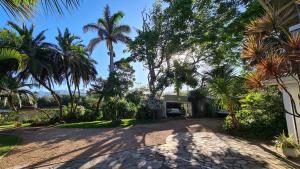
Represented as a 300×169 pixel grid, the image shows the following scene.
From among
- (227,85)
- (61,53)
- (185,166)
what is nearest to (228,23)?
(227,85)

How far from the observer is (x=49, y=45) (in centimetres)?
2572

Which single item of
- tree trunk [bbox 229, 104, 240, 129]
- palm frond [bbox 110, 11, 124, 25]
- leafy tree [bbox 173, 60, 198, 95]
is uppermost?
palm frond [bbox 110, 11, 124, 25]

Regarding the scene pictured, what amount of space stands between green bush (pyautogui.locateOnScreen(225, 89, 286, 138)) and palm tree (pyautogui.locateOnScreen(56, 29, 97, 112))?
57.9 feet

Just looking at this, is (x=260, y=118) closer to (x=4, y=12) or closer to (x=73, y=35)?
(x=4, y=12)

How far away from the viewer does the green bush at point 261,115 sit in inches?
494

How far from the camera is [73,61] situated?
26.5 m

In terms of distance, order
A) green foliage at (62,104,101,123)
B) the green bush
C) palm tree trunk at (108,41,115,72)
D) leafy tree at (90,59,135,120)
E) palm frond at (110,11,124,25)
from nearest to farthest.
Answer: the green bush
green foliage at (62,104,101,123)
leafy tree at (90,59,135,120)
palm tree trunk at (108,41,115,72)
palm frond at (110,11,124,25)

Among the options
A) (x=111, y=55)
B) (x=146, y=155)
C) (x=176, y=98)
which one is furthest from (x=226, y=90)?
(x=111, y=55)

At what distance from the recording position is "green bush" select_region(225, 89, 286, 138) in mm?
12547

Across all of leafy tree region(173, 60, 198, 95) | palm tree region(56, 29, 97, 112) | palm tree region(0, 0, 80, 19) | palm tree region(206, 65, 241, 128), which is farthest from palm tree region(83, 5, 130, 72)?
palm tree region(0, 0, 80, 19)

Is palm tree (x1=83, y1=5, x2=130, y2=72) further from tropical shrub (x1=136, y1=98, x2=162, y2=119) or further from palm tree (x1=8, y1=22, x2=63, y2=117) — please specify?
tropical shrub (x1=136, y1=98, x2=162, y2=119)

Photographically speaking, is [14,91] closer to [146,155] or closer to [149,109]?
[149,109]

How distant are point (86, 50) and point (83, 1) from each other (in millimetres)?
30028

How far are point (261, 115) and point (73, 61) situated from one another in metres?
19.1
